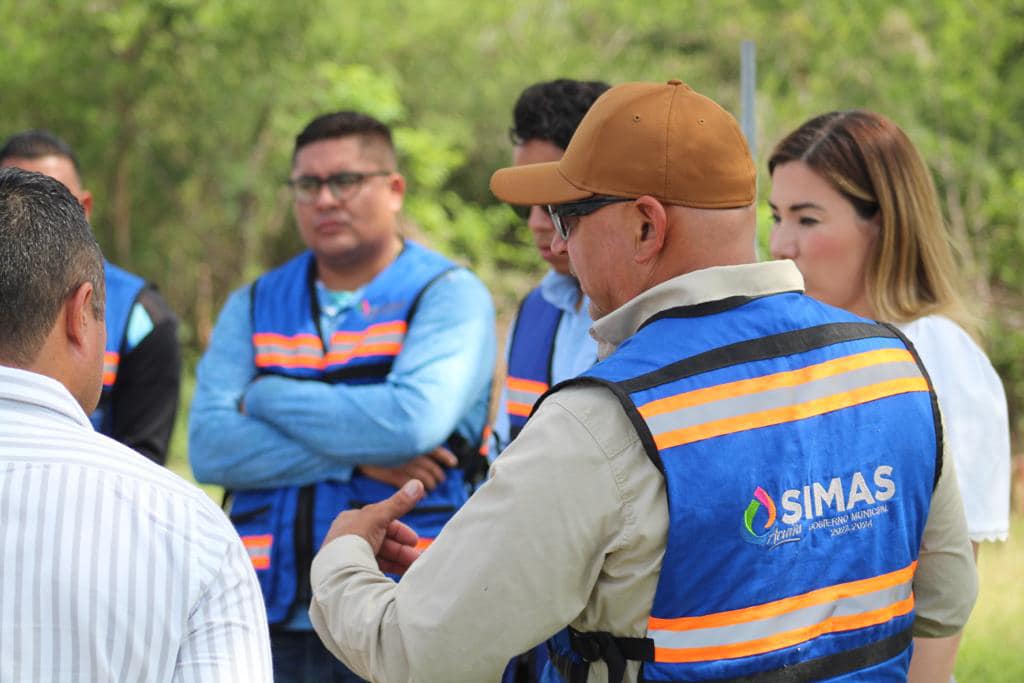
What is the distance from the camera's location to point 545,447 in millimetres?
→ 2021

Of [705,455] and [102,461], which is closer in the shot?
[102,461]

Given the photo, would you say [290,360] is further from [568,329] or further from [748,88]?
[748,88]

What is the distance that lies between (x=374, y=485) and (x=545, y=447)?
1891mm

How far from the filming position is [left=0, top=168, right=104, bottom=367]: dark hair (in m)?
1.84

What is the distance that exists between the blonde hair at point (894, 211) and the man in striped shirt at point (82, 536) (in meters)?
2.07

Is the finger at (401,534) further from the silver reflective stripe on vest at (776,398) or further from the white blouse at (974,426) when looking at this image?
the white blouse at (974,426)

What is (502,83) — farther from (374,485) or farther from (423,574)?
(423,574)

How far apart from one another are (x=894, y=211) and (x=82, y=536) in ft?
7.74

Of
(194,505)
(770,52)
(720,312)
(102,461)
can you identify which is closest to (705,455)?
(720,312)

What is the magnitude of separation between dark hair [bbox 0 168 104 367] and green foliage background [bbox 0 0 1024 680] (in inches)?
381

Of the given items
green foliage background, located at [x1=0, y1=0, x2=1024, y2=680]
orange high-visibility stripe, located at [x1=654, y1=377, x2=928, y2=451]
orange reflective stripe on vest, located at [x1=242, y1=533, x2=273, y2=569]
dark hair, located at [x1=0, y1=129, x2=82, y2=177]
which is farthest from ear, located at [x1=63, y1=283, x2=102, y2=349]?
green foliage background, located at [x1=0, y1=0, x2=1024, y2=680]

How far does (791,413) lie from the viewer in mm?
2113

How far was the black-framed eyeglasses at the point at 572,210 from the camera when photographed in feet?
7.39

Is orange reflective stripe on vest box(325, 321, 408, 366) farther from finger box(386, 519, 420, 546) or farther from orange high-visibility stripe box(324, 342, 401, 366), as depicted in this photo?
finger box(386, 519, 420, 546)
